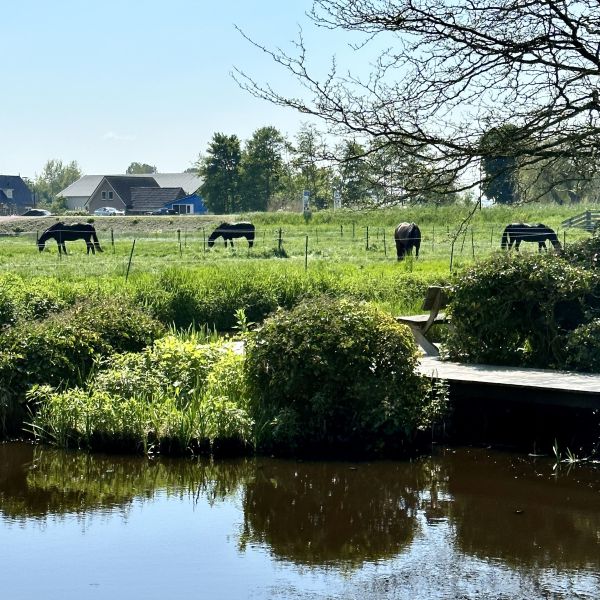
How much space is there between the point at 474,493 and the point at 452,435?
2084 mm

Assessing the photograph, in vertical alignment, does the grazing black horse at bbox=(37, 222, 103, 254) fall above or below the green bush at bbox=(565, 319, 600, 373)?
above

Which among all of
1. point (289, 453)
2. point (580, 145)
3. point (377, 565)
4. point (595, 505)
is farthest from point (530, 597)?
point (580, 145)

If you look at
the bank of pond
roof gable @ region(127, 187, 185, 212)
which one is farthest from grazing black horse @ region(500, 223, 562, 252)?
roof gable @ region(127, 187, 185, 212)

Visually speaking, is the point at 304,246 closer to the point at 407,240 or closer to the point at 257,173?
the point at 407,240

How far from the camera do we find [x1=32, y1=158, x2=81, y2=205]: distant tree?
6585 inches

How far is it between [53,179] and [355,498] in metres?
172

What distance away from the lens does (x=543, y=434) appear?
12.0m

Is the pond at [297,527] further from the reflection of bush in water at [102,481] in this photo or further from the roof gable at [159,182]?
the roof gable at [159,182]

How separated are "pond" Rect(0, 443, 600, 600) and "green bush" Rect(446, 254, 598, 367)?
195cm

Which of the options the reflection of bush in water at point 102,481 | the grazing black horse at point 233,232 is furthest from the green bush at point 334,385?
the grazing black horse at point 233,232

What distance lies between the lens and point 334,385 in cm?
1166

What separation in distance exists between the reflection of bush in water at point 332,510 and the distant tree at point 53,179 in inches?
6219

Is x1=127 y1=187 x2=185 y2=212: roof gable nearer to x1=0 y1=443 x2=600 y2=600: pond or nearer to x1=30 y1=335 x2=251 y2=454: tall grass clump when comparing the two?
x1=30 y1=335 x2=251 y2=454: tall grass clump

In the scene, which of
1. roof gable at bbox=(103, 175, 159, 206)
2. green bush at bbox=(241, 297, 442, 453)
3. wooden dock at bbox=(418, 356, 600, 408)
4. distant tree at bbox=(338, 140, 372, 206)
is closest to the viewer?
wooden dock at bbox=(418, 356, 600, 408)
